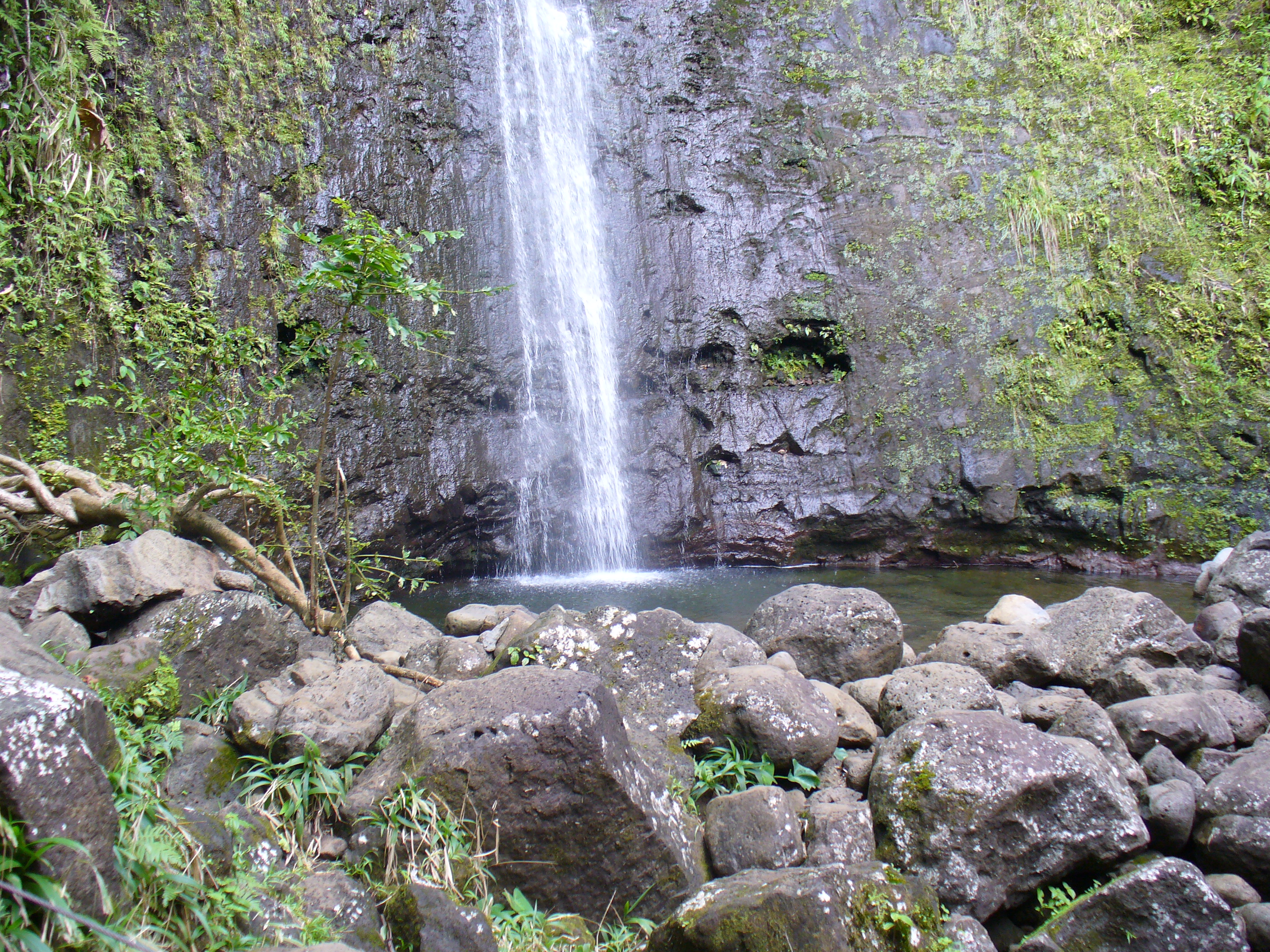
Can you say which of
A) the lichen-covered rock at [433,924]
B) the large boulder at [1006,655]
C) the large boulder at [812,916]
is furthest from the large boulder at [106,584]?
the large boulder at [1006,655]

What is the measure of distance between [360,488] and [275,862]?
6.15m

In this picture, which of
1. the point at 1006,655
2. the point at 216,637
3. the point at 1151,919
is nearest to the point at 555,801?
the point at 216,637

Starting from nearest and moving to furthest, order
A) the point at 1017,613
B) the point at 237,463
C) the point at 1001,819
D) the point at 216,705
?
1. the point at 1001,819
2. the point at 216,705
3. the point at 237,463
4. the point at 1017,613

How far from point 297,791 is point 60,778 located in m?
1.00

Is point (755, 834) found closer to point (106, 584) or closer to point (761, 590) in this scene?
point (106, 584)

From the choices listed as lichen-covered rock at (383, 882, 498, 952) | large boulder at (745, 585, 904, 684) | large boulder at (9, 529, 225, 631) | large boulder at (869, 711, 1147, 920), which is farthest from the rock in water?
large boulder at (745, 585, 904, 684)

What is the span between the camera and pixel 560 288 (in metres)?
9.77

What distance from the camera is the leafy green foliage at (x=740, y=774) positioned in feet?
9.39

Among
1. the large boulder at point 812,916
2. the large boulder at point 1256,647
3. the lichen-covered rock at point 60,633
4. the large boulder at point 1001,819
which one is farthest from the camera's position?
the large boulder at point 1256,647

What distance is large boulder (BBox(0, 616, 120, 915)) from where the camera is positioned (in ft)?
4.38

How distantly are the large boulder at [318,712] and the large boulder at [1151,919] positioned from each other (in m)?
2.27

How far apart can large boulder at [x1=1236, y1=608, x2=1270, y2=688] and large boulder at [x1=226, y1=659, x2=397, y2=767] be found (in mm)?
4095

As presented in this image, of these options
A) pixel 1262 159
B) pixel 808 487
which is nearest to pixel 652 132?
pixel 808 487

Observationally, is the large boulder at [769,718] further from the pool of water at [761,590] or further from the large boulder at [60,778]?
the pool of water at [761,590]
